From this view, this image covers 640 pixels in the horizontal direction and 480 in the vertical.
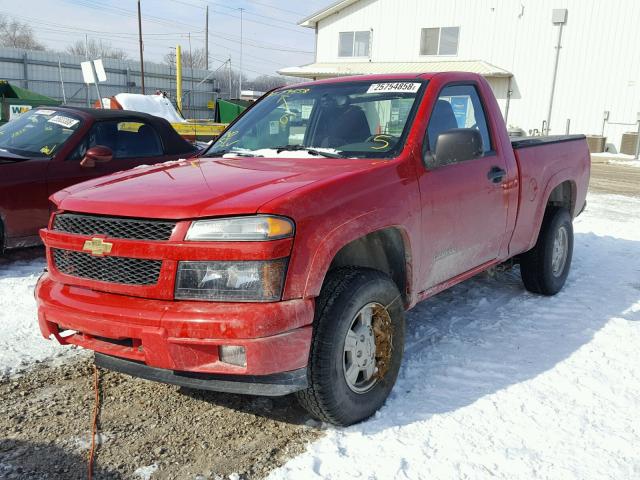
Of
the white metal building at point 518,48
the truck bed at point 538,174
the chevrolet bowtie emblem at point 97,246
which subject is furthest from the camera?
the white metal building at point 518,48

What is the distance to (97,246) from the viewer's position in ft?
9.11

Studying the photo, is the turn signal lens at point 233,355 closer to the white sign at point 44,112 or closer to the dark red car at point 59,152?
the dark red car at point 59,152

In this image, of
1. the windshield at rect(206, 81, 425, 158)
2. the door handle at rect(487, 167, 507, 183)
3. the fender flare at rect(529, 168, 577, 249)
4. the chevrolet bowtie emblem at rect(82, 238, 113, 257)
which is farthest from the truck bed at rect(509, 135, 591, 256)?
the chevrolet bowtie emblem at rect(82, 238, 113, 257)

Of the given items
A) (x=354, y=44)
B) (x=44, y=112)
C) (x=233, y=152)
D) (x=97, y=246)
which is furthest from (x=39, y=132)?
(x=354, y=44)

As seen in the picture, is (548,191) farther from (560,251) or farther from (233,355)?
(233,355)

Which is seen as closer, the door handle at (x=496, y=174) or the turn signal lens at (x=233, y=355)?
the turn signal lens at (x=233, y=355)

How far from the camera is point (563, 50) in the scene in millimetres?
22828

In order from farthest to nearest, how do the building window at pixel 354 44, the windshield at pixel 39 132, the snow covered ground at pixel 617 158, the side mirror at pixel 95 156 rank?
the building window at pixel 354 44, the snow covered ground at pixel 617 158, the windshield at pixel 39 132, the side mirror at pixel 95 156

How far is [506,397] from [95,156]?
171 inches

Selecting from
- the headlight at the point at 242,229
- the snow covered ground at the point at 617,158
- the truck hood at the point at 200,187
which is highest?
the truck hood at the point at 200,187

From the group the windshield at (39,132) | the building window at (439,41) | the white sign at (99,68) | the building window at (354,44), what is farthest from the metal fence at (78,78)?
the windshield at (39,132)

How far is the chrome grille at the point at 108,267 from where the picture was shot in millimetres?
2674

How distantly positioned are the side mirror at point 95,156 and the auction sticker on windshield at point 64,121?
0.53 m

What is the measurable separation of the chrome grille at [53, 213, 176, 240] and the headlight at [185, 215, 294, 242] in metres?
0.13
